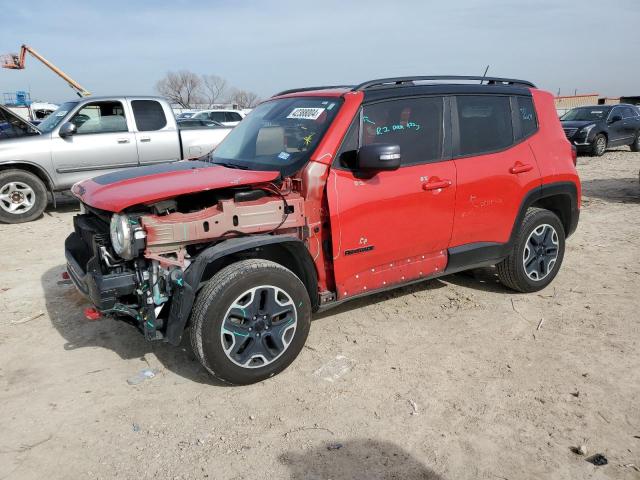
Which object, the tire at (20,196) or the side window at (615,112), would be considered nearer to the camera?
the tire at (20,196)

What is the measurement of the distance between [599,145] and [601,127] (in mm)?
562

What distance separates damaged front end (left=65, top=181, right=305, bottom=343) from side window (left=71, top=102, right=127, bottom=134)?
5.78 m

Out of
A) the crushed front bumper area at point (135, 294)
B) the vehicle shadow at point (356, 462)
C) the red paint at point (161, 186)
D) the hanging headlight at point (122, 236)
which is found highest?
the red paint at point (161, 186)

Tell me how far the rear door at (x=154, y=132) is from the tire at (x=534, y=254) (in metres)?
6.26

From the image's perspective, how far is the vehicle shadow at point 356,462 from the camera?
8.38 ft

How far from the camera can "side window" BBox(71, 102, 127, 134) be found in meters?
8.38

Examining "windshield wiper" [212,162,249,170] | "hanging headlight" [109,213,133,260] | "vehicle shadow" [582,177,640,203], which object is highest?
"windshield wiper" [212,162,249,170]

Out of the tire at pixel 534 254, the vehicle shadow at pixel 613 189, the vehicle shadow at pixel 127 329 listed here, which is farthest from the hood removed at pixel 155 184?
the vehicle shadow at pixel 613 189

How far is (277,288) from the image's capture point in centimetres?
324

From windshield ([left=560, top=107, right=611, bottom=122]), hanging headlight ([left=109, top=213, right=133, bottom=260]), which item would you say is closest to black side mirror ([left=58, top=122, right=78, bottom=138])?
hanging headlight ([left=109, top=213, right=133, bottom=260])

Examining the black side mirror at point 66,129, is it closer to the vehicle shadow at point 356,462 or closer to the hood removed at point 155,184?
the hood removed at point 155,184

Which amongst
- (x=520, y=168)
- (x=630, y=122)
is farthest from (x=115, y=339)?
(x=630, y=122)

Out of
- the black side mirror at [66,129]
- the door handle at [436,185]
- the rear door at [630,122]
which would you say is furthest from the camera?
the rear door at [630,122]

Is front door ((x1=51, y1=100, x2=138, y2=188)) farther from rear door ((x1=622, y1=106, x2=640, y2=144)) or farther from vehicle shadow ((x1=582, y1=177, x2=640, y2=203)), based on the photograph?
rear door ((x1=622, y1=106, x2=640, y2=144))
